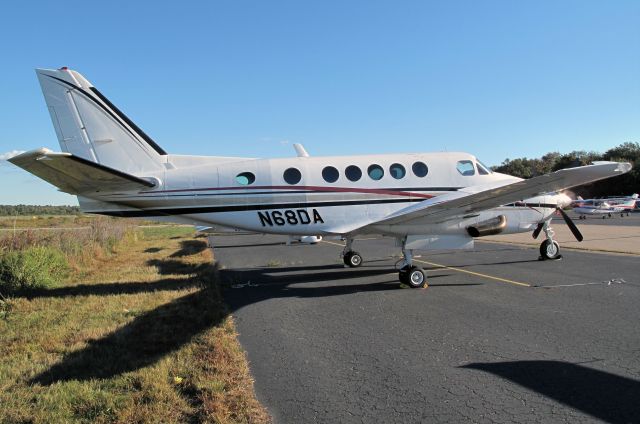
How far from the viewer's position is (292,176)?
37.7 feet

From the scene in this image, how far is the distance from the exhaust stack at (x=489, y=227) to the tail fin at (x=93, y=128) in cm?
887

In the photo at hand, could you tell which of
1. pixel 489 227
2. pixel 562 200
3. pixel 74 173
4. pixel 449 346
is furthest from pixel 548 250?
pixel 74 173

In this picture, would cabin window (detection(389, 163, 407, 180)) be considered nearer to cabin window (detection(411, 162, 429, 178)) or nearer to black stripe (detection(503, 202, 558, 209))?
cabin window (detection(411, 162, 429, 178))

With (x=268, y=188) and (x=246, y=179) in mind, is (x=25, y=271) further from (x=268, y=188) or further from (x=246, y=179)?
(x=268, y=188)

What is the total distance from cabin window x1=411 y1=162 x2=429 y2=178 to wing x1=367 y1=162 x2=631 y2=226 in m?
0.98

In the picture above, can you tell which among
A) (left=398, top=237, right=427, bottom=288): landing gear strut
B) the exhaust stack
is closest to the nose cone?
the exhaust stack

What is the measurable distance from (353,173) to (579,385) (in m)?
7.88

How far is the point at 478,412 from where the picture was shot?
427 centimetres

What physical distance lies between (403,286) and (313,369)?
19.5 ft

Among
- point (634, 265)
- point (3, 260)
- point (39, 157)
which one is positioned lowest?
point (634, 265)

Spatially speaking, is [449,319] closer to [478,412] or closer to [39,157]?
[478,412]

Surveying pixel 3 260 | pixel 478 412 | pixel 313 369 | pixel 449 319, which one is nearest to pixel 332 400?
pixel 313 369

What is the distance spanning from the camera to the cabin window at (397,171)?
39.2 ft

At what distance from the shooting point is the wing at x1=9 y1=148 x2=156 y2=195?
834 centimetres
